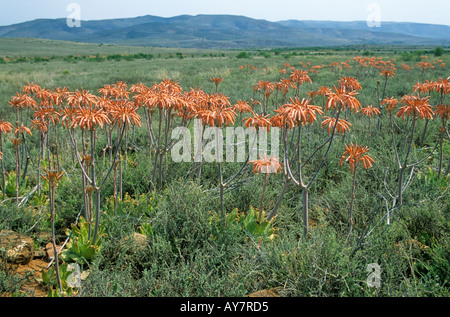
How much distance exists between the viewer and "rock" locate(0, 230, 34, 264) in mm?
3139

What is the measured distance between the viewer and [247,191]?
14.2ft

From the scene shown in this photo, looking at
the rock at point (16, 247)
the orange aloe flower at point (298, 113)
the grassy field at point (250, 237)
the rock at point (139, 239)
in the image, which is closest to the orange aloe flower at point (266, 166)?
the grassy field at point (250, 237)

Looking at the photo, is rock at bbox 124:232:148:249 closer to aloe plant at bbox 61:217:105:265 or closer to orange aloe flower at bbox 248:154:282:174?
aloe plant at bbox 61:217:105:265

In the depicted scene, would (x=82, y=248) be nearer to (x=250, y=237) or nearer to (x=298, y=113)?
(x=250, y=237)

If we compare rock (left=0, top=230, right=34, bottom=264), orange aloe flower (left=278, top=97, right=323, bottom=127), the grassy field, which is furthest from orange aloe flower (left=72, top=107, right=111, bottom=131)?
orange aloe flower (left=278, top=97, right=323, bottom=127)

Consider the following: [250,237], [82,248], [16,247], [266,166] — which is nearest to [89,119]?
[82,248]

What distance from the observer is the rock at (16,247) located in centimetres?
314

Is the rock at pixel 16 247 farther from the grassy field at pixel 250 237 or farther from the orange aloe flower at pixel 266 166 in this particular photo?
the orange aloe flower at pixel 266 166

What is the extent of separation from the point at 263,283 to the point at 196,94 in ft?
8.38

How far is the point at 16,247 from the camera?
3.20 m

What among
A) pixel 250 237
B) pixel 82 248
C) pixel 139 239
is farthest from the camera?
pixel 139 239

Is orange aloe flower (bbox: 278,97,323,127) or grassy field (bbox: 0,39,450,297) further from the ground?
orange aloe flower (bbox: 278,97,323,127)

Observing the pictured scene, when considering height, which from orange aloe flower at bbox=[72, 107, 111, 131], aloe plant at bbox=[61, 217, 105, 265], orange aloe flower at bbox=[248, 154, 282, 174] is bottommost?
aloe plant at bbox=[61, 217, 105, 265]

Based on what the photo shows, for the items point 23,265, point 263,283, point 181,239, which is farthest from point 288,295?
point 23,265
